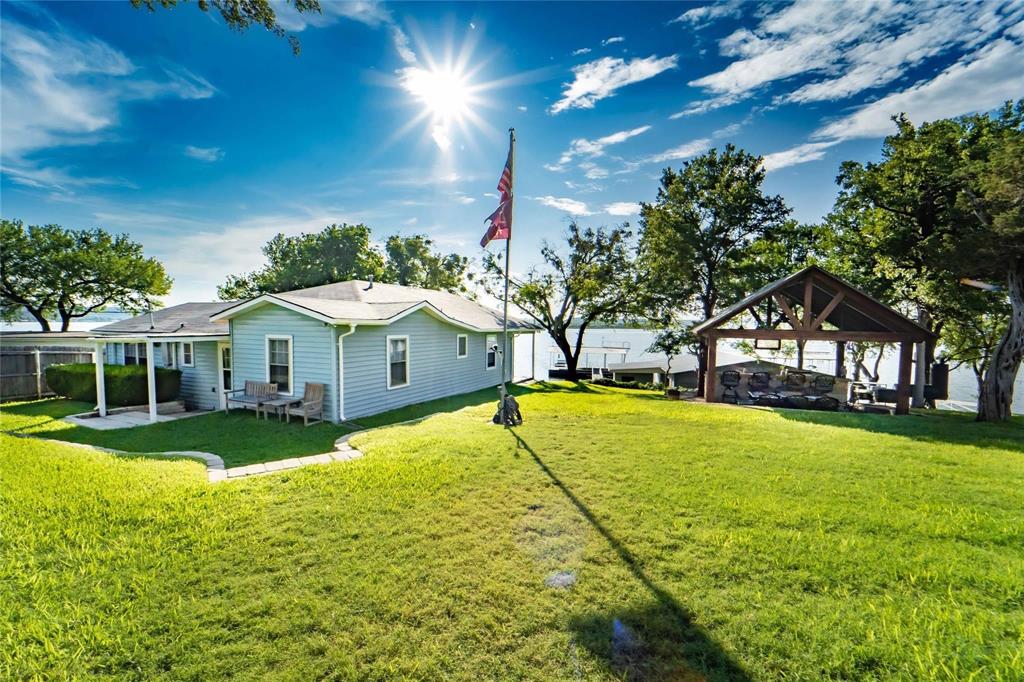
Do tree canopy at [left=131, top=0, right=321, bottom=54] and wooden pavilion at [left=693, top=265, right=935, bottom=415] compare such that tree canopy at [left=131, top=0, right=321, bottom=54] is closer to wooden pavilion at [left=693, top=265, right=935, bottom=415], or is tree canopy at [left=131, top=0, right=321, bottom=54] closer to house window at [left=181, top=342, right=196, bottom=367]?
house window at [left=181, top=342, right=196, bottom=367]

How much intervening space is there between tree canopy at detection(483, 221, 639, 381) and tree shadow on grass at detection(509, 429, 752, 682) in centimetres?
1893

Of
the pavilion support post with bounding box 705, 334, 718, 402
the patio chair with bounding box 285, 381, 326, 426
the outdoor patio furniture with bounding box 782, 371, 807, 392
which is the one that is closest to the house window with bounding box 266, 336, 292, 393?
the patio chair with bounding box 285, 381, 326, 426

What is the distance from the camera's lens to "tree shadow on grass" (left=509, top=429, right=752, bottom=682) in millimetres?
2553

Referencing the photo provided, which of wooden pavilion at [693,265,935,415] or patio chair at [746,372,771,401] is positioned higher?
wooden pavilion at [693,265,935,415]

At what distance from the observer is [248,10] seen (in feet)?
14.6

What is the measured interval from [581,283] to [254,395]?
16.0 metres

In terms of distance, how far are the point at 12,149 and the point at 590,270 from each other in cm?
1993

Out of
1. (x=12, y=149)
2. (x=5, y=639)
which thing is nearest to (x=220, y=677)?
(x=5, y=639)

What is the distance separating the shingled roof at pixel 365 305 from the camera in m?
10.3

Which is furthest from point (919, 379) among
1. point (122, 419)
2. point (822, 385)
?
point (122, 419)

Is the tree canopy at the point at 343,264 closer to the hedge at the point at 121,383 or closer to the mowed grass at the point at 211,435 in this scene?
the hedge at the point at 121,383

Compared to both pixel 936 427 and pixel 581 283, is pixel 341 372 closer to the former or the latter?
→ pixel 581 283

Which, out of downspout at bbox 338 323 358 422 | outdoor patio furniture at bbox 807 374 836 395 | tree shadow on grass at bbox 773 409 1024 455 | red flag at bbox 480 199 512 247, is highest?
red flag at bbox 480 199 512 247

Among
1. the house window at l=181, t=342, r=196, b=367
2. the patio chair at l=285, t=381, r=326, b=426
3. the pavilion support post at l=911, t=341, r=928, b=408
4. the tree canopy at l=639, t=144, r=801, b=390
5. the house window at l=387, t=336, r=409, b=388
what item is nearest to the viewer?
the patio chair at l=285, t=381, r=326, b=426
